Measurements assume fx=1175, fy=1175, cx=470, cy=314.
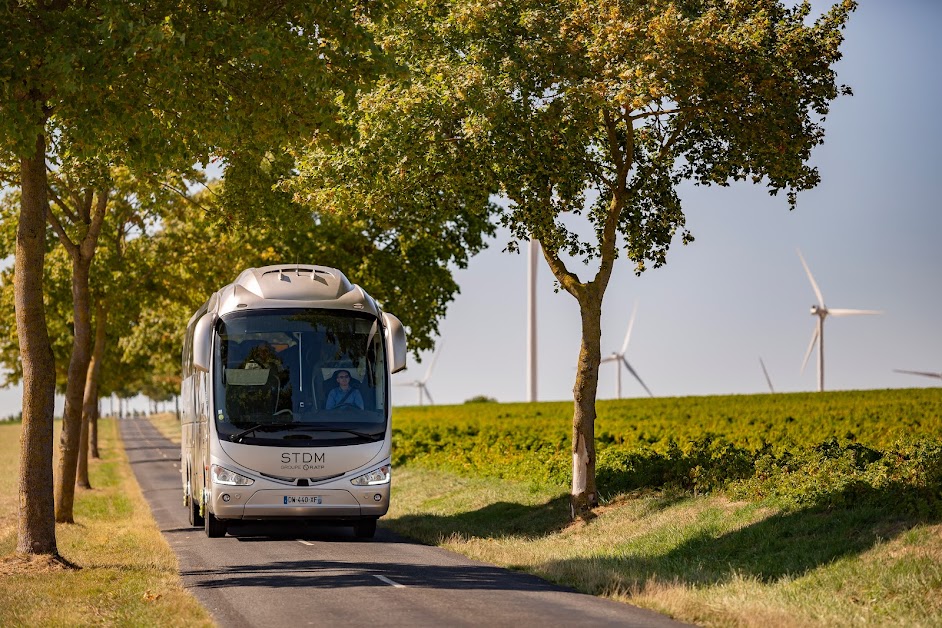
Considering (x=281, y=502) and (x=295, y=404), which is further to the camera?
(x=295, y=404)

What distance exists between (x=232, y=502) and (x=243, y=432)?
39.8 inches

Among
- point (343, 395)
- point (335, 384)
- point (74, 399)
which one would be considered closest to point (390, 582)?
point (343, 395)

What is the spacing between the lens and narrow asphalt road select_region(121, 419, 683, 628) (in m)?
11.2

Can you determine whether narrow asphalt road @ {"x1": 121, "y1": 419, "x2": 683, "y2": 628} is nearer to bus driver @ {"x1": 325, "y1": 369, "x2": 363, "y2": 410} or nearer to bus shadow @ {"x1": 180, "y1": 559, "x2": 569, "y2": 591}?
bus shadow @ {"x1": 180, "y1": 559, "x2": 569, "y2": 591}

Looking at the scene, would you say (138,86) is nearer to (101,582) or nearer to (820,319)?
(101,582)

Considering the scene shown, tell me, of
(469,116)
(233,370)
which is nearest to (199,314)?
(233,370)

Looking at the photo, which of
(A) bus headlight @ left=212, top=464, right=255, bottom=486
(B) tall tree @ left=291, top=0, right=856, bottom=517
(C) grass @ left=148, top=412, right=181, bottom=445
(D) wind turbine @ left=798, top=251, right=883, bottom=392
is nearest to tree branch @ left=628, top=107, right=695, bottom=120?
(B) tall tree @ left=291, top=0, right=856, bottom=517

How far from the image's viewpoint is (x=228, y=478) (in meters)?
A: 16.9

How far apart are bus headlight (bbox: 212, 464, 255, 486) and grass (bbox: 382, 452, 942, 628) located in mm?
3467

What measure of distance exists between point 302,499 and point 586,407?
18.9 feet

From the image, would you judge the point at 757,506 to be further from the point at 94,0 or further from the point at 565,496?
the point at 94,0

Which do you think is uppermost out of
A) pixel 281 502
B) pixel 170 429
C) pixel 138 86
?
pixel 138 86

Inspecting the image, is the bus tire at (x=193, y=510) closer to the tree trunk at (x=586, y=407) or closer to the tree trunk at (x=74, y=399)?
the tree trunk at (x=74, y=399)

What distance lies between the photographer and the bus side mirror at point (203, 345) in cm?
1684
